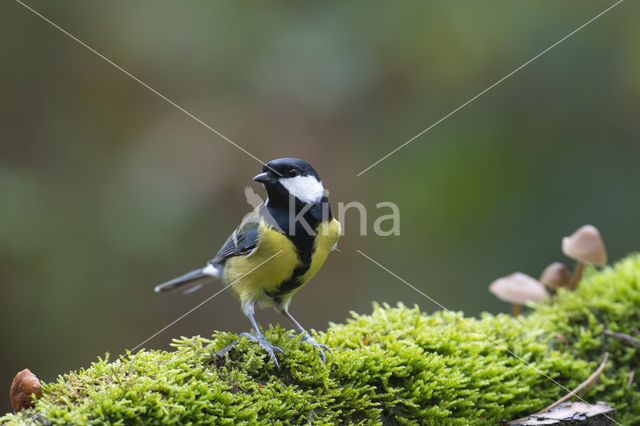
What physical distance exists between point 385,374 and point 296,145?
358 centimetres

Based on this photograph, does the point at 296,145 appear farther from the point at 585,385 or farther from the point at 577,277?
the point at 585,385

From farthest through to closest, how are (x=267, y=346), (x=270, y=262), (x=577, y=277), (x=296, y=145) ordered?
(x=296, y=145), (x=577, y=277), (x=270, y=262), (x=267, y=346)

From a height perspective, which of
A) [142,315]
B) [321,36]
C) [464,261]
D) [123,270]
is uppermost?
[321,36]

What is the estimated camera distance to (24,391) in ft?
4.40

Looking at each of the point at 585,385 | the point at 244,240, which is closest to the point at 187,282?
the point at 244,240

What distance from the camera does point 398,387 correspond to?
1.66 meters

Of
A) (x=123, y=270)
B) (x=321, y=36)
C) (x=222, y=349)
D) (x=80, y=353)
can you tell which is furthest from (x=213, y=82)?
(x=222, y=349)

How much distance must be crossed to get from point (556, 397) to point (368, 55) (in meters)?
3.53

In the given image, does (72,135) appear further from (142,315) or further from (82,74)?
(142,315)

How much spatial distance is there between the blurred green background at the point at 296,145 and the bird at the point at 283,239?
244 cm

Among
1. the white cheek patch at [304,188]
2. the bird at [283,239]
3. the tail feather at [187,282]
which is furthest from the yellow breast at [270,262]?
the tail feather at [187,282]

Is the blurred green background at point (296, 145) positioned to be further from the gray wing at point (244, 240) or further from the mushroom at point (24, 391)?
the mushroom at point (24, 391)

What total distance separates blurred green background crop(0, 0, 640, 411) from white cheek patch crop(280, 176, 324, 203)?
2.54 meters

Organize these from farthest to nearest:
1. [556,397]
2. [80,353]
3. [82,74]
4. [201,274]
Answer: [82,74]
[80,353]
[201,274]
[556,397]
